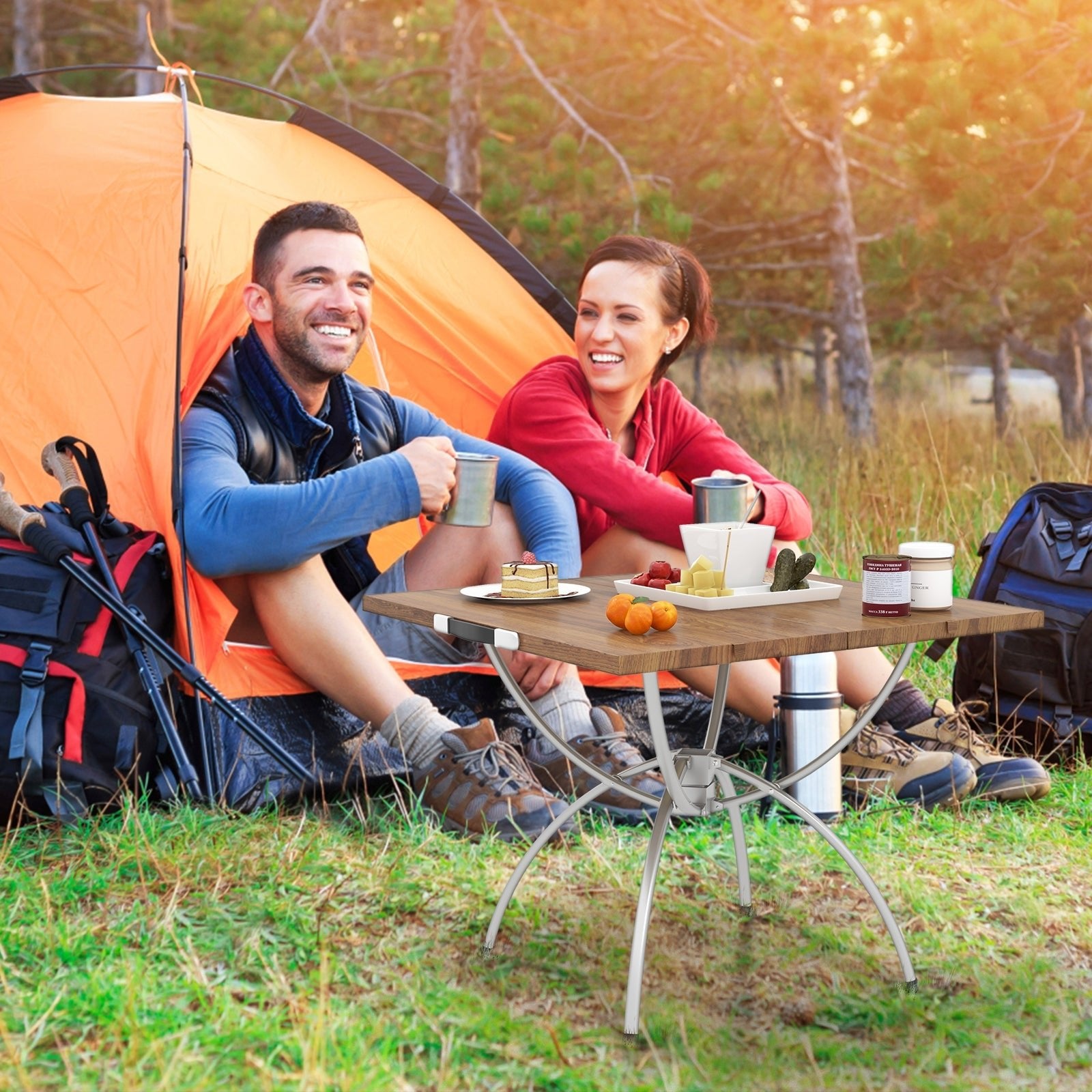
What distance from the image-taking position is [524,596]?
7.01ft

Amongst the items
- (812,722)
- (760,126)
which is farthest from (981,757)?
(760,126)

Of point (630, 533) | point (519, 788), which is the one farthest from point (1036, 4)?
point (519, 788)

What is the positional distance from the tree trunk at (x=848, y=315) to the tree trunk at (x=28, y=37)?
5815 mm

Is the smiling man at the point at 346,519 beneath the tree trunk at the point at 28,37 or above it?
beneath

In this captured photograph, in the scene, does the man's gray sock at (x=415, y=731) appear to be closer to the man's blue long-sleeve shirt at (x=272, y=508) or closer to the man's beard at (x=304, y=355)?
the man's blue long-sleeve shirt at (x=272, y=508)

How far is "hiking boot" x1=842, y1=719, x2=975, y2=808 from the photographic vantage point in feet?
9.79

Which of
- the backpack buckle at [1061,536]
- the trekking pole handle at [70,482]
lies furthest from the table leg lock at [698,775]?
the backpack buckle at [1061,536]

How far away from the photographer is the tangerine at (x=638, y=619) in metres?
1.87

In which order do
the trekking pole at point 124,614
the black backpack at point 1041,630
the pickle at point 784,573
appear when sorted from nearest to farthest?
the pickle at point 784,573 < the trekking pole at point 124,614 < the black backpack at point 1041,630

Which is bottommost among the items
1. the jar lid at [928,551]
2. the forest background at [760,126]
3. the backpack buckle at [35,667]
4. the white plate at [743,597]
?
the backpack buckle at [35,667]

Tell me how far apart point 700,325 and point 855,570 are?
1590 millimetres

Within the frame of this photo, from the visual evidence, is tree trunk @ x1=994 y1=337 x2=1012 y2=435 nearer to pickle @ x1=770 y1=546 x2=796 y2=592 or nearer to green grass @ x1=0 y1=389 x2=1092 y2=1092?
green grass @ x1=0 y1=389 x2=1092 y2=1092

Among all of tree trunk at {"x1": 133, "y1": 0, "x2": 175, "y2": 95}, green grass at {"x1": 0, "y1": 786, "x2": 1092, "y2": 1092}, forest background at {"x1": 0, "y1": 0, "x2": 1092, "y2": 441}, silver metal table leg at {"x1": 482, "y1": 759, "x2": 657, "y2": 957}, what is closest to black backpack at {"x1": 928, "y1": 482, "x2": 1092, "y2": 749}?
green grass at {"x1": 0, "y1": 786, "x2": 1092, "y2": 1092}

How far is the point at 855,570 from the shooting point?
15.6 feet
